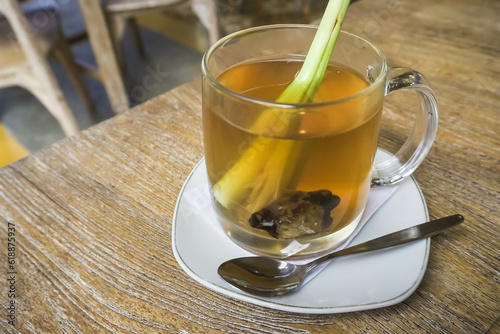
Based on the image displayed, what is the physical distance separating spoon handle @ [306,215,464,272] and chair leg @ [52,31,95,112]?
1328 millimetres

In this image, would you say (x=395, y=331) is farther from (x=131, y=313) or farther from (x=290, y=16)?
→ (x=290, y=16)

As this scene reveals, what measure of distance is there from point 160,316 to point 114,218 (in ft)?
0.38

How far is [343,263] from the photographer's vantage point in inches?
12.8

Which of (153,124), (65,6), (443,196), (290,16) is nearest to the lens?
(443,196)

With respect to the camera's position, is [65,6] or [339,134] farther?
[65,6]

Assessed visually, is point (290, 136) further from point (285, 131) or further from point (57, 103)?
point (57, 103)

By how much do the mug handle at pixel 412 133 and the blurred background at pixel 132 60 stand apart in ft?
3.43

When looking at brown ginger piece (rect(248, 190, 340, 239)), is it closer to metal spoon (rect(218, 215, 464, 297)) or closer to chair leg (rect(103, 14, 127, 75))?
metal spoon (rect(218, 215, 464, 297))

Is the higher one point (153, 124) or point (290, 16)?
point (153, 124)

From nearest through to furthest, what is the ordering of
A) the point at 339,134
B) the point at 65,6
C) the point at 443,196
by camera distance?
the point at 339,134, the point at 443,196, the point at 65,6

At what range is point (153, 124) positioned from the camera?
50 cm

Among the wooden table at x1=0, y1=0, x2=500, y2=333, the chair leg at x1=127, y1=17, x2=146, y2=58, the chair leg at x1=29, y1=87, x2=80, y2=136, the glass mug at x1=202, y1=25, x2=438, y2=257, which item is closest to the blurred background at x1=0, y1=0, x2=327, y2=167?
the chair leg at x1=127, y1=17, x2=146, y2=58

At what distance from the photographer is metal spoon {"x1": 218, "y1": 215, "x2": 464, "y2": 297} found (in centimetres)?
30

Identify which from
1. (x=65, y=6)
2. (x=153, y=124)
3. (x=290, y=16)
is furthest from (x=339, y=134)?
(x=65, y=6)
